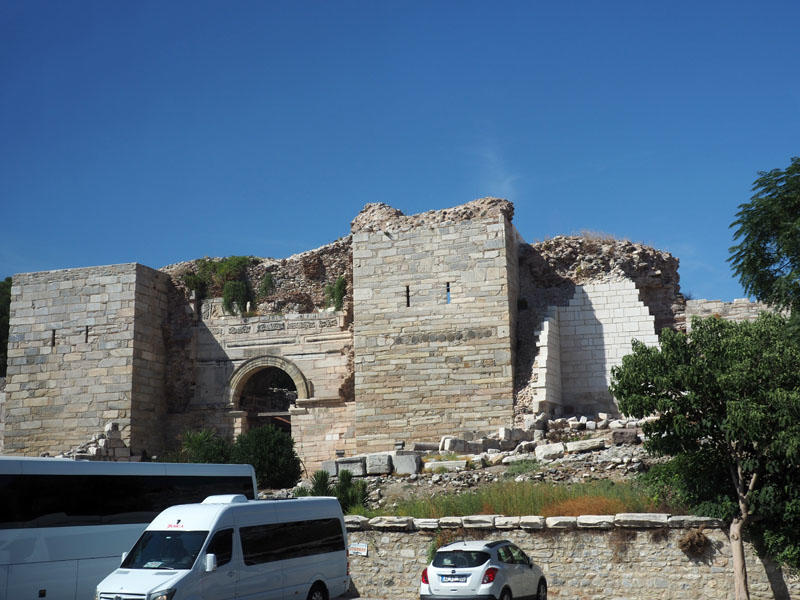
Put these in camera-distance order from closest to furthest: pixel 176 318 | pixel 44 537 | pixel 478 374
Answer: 1. pixel 44 537
2. pixel 478 374
3. pixel 176 318

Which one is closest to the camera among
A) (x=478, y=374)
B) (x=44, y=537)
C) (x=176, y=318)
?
(x=44, y=537)

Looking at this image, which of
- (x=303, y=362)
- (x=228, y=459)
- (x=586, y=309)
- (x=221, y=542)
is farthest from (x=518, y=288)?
(x=221, y=542)

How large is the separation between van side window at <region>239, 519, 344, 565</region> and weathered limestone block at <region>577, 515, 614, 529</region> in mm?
3343

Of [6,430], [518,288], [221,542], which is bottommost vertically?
[221,542]

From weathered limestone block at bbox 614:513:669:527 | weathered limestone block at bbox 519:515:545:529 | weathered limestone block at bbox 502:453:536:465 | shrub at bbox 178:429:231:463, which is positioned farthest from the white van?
shrub at bbox 178:429:231:463

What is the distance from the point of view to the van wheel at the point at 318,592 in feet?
36.4

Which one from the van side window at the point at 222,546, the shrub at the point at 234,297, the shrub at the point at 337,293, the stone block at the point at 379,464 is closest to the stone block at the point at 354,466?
the stone block at the point at 379,464

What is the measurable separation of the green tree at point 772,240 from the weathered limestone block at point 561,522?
4.57m

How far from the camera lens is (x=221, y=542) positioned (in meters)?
9.98

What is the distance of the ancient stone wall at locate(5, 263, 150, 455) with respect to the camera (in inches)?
914

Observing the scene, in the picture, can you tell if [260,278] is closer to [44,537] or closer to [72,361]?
[72,361]

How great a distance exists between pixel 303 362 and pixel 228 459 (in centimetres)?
537

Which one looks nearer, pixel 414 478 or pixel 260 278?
pixel 414 478

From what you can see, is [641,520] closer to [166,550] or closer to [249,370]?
[166,550]
